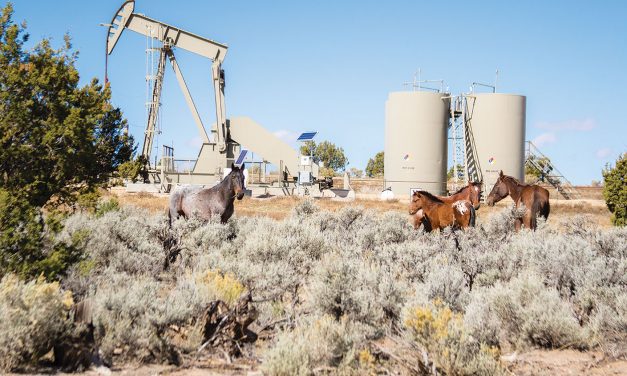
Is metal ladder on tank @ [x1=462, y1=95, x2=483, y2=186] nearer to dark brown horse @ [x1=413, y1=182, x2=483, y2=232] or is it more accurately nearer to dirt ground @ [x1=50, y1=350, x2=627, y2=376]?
dark brown horse @ [x1=413, y1=182, x2=483, y2=232]

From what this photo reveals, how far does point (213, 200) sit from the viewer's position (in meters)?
13.2

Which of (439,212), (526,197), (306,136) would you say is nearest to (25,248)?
(439,212)

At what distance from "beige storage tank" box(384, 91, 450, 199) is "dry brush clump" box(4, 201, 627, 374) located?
2434 centimetres

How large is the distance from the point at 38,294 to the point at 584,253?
6885mm

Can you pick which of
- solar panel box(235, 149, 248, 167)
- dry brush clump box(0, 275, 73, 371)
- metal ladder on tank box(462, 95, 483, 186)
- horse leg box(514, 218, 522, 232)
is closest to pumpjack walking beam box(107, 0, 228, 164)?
solar panel box(235, 149, 248, 167)

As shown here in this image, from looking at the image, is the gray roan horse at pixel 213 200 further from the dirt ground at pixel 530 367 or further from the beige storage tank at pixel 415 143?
the beige storage tank at pixel 415 143

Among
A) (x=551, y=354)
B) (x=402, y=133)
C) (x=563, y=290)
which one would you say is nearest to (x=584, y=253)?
(x=563, y=290)

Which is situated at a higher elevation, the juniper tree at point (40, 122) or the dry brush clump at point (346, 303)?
the juniper tree at point (40, 122)

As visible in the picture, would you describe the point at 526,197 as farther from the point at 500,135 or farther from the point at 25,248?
the point at 500,135

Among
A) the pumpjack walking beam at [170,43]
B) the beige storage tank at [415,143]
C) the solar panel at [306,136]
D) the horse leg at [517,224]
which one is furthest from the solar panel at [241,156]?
the horse leg at [517,224]

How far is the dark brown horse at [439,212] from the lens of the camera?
42.7ft

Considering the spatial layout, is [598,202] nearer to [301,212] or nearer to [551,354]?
[301,212]

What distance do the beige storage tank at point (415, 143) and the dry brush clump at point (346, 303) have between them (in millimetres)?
24343

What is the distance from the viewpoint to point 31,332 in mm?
4812
